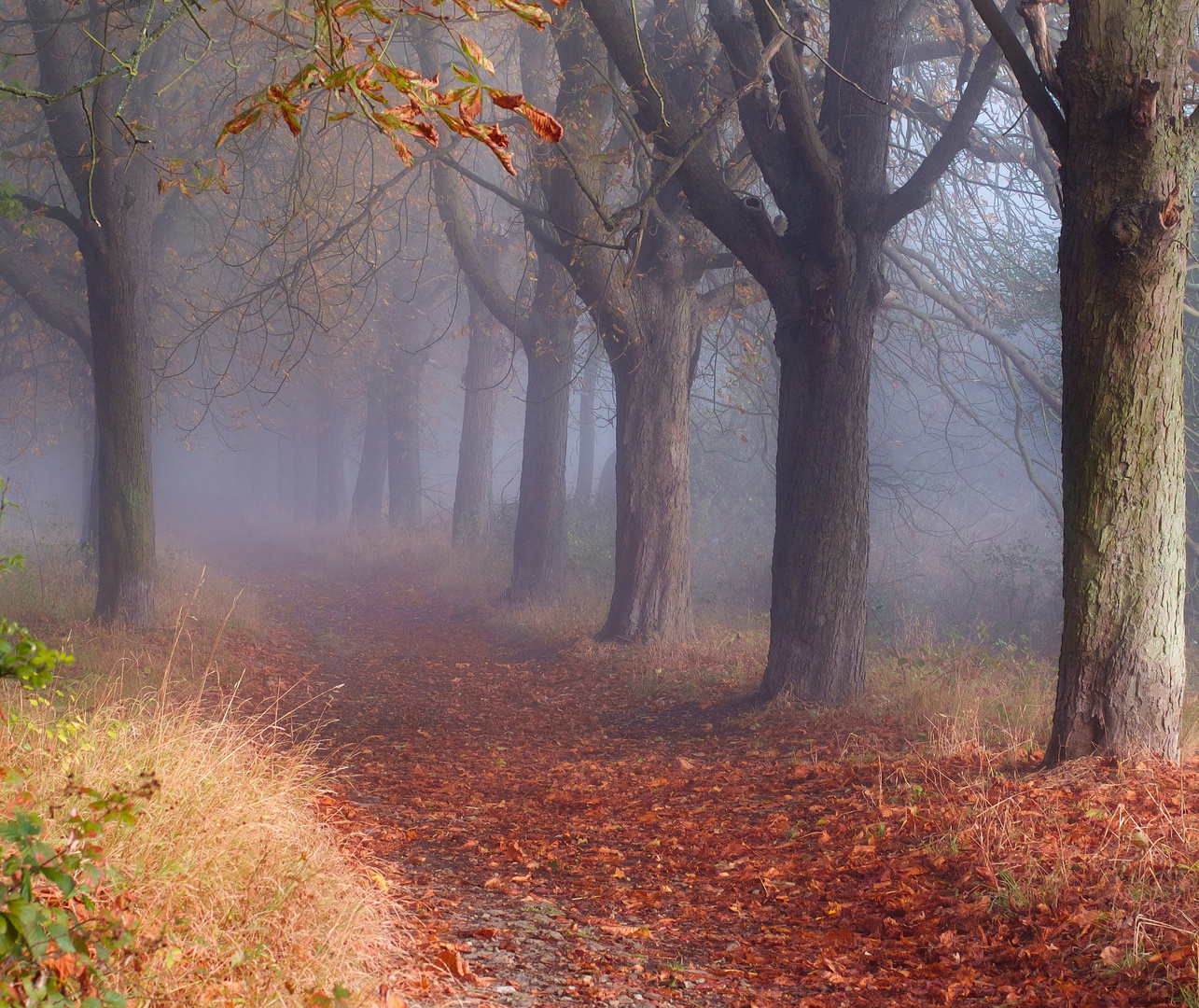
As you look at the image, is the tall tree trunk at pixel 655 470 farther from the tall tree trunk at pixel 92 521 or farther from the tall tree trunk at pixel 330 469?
the tall tree trunk at pixel 330 469

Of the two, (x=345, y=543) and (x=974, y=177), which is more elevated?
(x=974, y=177)

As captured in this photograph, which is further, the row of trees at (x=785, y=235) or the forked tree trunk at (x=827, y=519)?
the forked tree trunk at (x=827, y=519)

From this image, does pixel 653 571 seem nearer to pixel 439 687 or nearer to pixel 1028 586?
pixel 439 687

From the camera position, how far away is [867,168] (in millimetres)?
8039

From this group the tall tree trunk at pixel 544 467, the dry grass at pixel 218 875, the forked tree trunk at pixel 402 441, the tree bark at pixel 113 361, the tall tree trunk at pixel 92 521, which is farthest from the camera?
the forked tree trunk at pixel 402 441

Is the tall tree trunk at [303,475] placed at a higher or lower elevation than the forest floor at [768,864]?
higher

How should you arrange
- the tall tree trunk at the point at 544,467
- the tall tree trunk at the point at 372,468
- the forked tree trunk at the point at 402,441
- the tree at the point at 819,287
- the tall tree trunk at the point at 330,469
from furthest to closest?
the tall tree trunk at the point at 330,469 → the tall tree trunk at the point at 372,468 → the forked tree trunk at the point at 402,441 → the tall tree trunk at the point at 544,467 → the tree at the point at 819,287

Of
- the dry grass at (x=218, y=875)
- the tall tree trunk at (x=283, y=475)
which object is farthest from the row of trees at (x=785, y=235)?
the tall tree trunk at (x=283, y=475)

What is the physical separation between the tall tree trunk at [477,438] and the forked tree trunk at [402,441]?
476cm

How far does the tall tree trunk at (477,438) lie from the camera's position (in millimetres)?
18844

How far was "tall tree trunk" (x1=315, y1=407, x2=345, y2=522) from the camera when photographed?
93.0 feet

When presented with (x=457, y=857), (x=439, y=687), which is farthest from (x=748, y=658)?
(x=457, y=857)

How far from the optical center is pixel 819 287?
7.64 m

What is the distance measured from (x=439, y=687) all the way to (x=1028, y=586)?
967 cm
